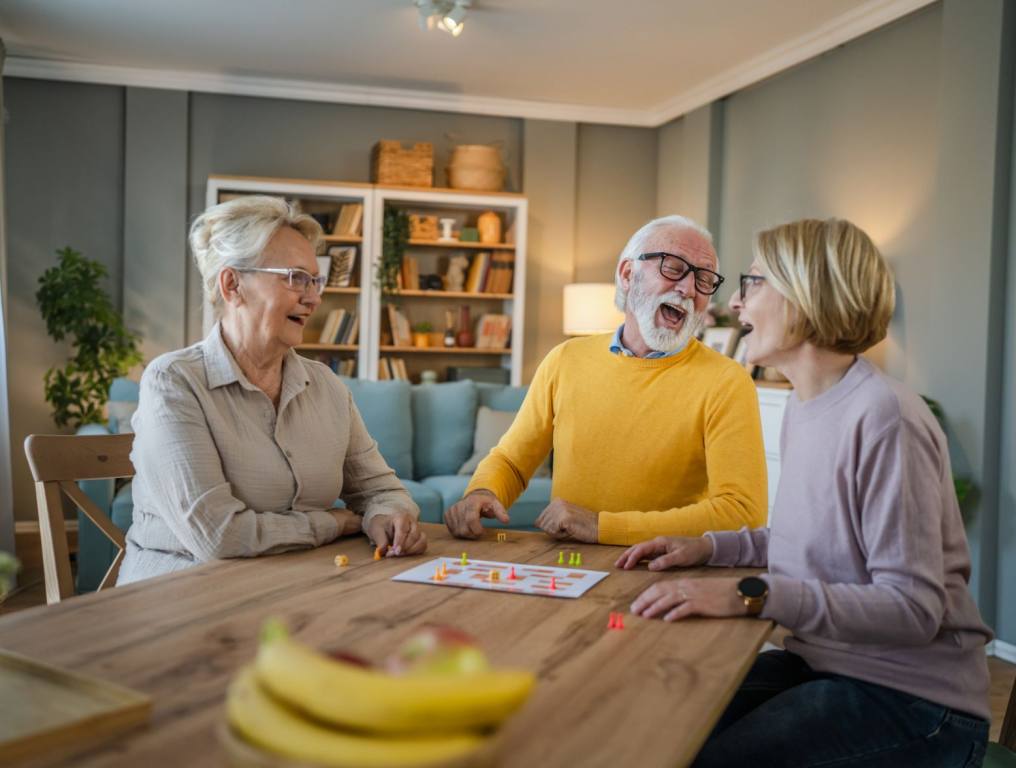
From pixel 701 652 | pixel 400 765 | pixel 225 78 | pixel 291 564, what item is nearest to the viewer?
pixel 400 765

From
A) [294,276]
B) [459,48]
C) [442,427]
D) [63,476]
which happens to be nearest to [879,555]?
[294,276]

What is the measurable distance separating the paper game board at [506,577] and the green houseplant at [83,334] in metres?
4.55

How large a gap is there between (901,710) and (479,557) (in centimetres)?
76

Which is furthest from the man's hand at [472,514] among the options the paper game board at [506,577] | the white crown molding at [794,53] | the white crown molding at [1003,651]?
the white crown molding at [794,53]

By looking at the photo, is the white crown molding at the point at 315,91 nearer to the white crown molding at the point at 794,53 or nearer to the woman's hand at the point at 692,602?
the white crown molding at the point at 794,53

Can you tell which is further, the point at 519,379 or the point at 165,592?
the point at 519,379

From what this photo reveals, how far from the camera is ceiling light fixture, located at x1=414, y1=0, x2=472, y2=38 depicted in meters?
4.62

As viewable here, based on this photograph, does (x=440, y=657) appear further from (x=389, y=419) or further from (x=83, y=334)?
(x=83, y=334)

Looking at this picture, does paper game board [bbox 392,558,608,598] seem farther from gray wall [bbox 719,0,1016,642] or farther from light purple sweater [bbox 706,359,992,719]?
gray wall [bbox 719,0,1016,642]

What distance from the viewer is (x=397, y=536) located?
178 cm

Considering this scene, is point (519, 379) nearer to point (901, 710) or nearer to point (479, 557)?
point (479, 557)

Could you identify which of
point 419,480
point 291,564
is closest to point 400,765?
point 291,564

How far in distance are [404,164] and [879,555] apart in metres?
5.33

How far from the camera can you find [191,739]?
89 centimetres
